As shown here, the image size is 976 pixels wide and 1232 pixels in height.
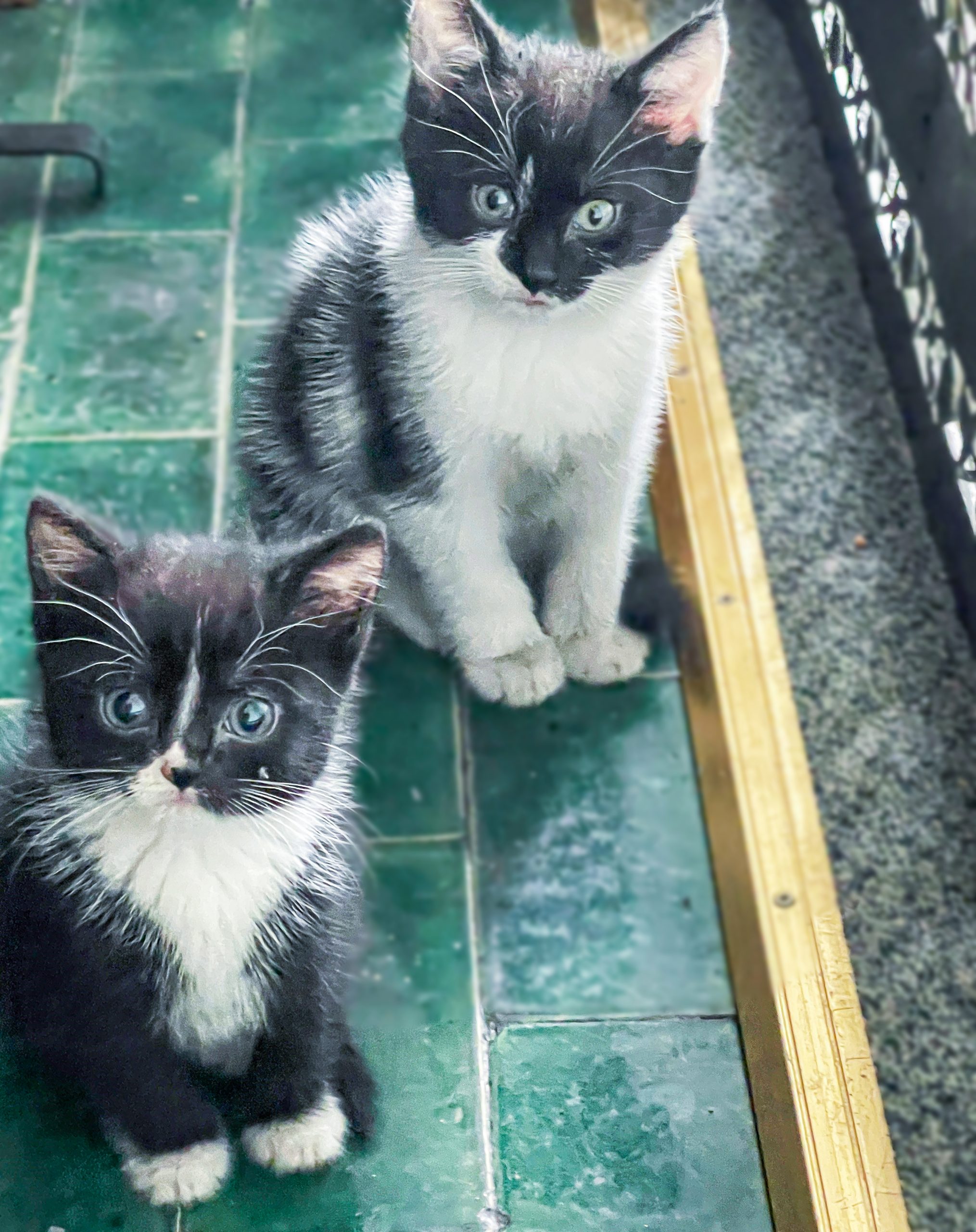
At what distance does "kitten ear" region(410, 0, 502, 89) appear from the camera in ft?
2.75

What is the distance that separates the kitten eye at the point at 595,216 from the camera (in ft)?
2.80

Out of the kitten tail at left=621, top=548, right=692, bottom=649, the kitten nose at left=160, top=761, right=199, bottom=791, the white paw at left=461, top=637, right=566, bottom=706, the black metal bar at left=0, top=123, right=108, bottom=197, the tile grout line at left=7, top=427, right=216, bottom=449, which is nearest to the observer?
the kitten nose at left=160, top=761, right=199, bottom=791

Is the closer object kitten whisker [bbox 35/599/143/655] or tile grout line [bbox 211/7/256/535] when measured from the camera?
kitten whisker [bbox 35/599/143/655]

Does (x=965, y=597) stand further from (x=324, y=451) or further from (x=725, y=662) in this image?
(x=324, y=451)

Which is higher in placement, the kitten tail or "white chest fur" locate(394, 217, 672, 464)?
"white chest fur" locate(394, 217, 672, 464)

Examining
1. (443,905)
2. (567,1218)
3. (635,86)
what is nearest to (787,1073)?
(567,1218)

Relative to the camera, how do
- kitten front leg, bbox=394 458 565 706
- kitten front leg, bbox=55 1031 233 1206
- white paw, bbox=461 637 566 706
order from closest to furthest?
kitten front leg, bbox=55 1031 233 1206 → kitten front leg, bbox=394 458 565 706 → white paw, bbox=461 637 566 706

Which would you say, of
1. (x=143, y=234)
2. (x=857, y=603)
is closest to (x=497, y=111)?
(x=143, y=234)

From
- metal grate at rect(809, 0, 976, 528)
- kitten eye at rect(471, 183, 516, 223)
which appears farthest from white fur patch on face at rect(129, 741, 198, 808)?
metal grate at rect(809, 0, 976, 528)

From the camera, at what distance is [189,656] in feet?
2.58

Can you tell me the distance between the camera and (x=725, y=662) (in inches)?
48.2

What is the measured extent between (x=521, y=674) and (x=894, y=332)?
2.85 ft

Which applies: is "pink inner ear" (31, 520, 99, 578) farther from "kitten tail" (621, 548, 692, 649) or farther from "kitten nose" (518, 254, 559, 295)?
"kitten tail" (621, 548, 692, 649)

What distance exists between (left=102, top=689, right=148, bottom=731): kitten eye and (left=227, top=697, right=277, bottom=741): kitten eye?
50 millimetres
